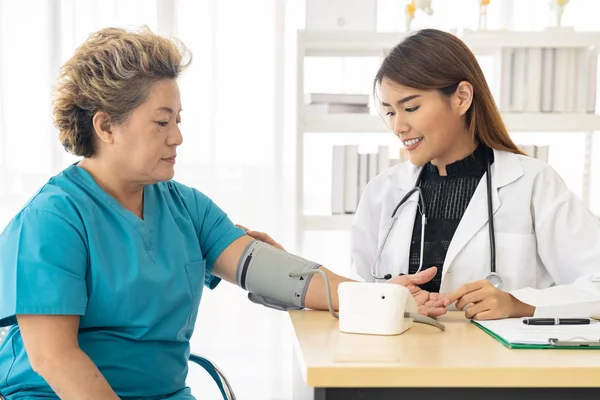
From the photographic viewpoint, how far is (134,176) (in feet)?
5.22

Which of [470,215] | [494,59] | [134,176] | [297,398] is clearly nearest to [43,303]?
[134,176]

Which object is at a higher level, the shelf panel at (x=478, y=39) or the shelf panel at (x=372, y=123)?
the shelf panel at (x=478, y=39)

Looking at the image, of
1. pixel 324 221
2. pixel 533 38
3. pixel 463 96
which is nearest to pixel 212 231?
pixel 463 96

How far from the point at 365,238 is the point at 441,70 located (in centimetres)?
49

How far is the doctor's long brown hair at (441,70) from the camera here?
185 centimetres

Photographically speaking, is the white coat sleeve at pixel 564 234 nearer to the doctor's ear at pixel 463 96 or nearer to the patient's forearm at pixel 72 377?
the doctor's ear at pixel 463 96

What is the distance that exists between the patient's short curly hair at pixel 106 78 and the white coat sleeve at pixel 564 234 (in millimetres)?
926

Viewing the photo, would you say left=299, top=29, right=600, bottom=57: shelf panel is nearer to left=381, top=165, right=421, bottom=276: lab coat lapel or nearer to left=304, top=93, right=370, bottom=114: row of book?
left=304, top=93, right=370, bottom=114: row of book

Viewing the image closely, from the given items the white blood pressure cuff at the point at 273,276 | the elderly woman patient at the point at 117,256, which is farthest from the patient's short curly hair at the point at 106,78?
the white blood pressure cuff at the point at 273,276

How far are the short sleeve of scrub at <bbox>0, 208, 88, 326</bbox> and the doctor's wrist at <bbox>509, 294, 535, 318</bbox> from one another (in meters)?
0.84

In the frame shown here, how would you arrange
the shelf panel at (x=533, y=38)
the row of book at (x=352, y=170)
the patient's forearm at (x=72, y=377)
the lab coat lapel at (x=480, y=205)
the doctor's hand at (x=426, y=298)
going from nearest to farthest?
1. the patient's forearm at (x=72, y=377)
2. the doctor's hand at (x=426, y=298)
3. the lab coat lapel at (x=480, y=205)
4. the shelf panel at (x=533, y=38)
5. the row of book at (x=352, y=170)

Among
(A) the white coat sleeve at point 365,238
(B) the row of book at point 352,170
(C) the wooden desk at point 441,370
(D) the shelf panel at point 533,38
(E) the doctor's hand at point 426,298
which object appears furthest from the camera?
(B) the row of book at point 352,170

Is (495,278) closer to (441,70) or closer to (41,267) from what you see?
(441,70)

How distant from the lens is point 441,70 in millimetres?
1852
